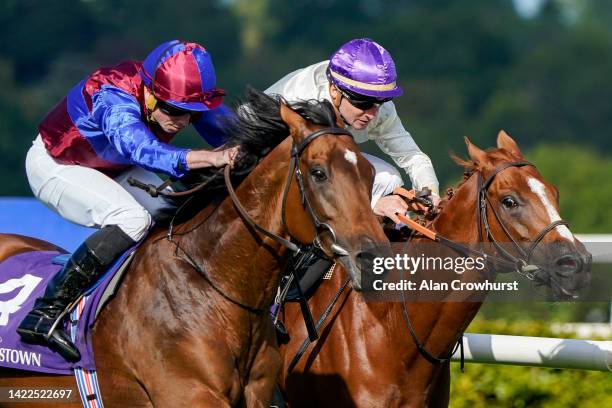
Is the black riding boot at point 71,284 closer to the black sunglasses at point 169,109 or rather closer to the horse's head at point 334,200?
the black sunglasses at point 169,109

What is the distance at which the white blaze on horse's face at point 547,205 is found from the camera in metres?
4.82

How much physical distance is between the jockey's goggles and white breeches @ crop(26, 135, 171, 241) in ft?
2.96

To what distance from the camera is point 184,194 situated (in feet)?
15.6

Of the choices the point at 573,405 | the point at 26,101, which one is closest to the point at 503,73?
the point at 26,101

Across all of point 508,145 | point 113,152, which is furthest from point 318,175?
point 508,145

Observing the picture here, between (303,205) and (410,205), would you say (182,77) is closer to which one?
(303,205)

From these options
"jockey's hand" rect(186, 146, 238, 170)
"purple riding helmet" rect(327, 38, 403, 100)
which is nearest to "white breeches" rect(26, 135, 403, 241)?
"purple riding helmet" rect(327, 38, 403, 100)

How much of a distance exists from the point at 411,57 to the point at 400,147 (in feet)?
193

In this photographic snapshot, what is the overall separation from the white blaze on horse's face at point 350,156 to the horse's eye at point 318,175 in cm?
10

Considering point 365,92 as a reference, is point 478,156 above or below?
below

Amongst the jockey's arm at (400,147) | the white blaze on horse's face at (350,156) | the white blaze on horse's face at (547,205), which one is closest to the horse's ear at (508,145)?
the white blaze on horse's face at (547,205)

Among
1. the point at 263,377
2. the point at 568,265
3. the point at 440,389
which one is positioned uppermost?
the point at 568,265

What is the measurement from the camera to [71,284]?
188 inches

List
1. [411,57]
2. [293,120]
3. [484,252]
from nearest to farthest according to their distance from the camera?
[293,120]
[484,252]
[411,57]
